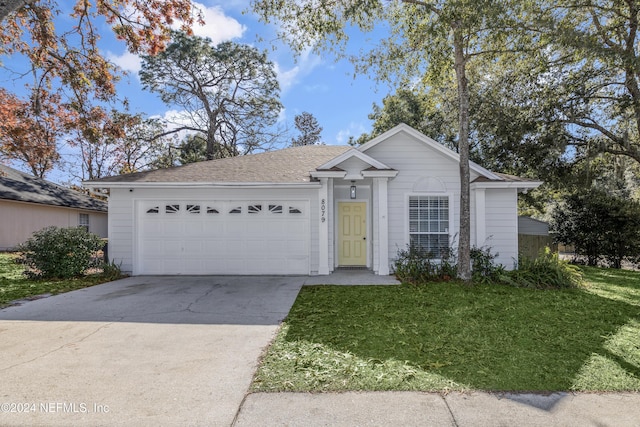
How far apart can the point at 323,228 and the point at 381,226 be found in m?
1.59

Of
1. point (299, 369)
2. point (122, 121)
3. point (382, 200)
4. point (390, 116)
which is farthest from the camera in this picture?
point (390, 116)

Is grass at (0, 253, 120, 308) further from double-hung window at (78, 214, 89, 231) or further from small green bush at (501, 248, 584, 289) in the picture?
double-hung window at (78, 214, 89, 231)

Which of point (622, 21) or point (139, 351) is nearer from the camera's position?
point (139, 351)

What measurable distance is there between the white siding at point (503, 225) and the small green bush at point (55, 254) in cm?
1110

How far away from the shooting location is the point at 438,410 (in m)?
2.69

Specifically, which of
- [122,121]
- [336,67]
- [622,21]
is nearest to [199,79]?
[122,121]

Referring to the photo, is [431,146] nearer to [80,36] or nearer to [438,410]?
[438,410]

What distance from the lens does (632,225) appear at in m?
11.7

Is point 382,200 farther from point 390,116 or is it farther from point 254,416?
point 390,116

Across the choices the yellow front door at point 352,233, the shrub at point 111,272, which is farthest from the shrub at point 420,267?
the shrub at point 111,272

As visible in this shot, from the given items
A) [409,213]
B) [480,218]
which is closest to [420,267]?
[409,213]

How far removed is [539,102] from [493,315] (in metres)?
10.3

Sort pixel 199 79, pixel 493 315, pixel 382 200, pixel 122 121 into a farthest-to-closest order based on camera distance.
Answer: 1. pixel 199 79
2. pixel 122 121
3. pixel 382 200
4. pixel 493 315

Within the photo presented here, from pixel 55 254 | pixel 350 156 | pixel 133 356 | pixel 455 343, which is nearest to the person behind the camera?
pixel 133 356
